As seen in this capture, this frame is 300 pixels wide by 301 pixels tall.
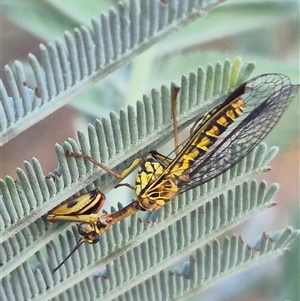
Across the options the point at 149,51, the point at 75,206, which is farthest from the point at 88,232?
the point at 149,51

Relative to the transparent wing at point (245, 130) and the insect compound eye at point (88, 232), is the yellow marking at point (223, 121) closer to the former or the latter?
the transparent wing at point (245, 130)

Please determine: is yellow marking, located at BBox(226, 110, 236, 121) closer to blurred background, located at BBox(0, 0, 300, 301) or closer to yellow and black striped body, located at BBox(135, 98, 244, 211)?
yellow and black striped body, located at BBox(135, 98, 244, 211)

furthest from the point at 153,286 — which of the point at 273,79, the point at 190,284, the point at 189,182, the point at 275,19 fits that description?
the point at 275,19

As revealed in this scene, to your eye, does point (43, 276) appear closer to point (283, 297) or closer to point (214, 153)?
point (214, 153)

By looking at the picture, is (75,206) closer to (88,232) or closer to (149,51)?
(88,232)

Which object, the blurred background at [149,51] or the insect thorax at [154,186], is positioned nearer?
the insect thorax at [154,186]

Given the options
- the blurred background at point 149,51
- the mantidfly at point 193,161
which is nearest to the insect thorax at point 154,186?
the mantidfly at point 193,161

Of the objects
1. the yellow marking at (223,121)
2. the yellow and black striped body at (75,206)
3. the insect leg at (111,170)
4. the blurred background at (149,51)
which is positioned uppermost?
the blurred background at (149,51)

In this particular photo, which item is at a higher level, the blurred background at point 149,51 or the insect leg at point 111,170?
the blurred background at point 149,51
